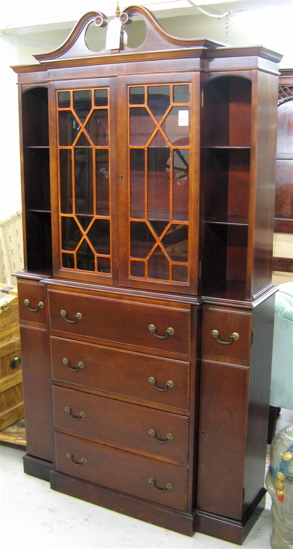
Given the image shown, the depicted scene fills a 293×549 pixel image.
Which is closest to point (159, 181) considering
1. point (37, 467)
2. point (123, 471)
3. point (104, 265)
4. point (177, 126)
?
point (177, 126)

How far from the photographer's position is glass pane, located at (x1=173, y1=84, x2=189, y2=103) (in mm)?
2100

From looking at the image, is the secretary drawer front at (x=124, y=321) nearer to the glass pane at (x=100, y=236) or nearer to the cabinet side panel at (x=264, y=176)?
the glass pane at (x=100, y=236)

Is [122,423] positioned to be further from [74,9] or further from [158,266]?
[74,9]

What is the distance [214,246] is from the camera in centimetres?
235

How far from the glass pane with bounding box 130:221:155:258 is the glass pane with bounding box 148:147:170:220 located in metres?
0.06

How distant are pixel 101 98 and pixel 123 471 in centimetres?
160

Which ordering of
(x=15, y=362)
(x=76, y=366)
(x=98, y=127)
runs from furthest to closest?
1. (x=15, y=362)
2. (x=76, y=366)
3. (x=98, y=127)

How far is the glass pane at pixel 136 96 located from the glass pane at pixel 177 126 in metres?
0.14

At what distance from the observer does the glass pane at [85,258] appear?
8.05 ft

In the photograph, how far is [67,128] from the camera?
240 cm

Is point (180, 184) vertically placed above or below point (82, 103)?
below

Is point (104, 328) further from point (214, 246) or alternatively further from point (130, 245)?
point (214, 246)

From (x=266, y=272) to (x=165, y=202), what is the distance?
52 centimetres

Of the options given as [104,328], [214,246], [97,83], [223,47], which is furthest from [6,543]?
[223,47]
